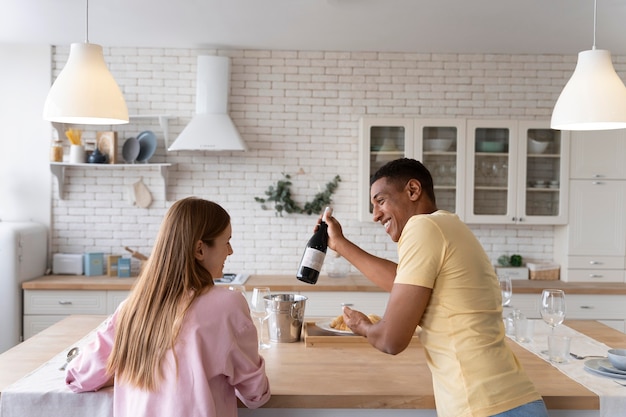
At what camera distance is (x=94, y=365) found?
1983mm

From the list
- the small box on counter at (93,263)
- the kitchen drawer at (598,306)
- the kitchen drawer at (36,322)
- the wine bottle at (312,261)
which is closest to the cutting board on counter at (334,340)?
the wine bottle at (312,261)

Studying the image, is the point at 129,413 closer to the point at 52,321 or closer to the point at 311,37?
the point at 52,321

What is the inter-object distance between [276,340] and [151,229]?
2858 millimetres

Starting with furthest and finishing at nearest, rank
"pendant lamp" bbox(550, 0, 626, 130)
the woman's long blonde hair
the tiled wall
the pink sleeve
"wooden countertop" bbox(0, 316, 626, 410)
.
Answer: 1. the tiled wall
2. "pendant lamp" bbox(550, 0, 626, 130)
3. "wooden countertop" bbox(0, 316, 626, 410)
4. the pink sleeve
5. the woman's long blonde hair

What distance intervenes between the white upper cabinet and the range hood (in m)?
2.62

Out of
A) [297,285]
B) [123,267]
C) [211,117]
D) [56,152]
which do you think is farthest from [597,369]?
[56,152]

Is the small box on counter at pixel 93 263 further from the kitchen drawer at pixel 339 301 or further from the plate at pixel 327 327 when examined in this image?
the plate at pixel 327 327

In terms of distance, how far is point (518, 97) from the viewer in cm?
529

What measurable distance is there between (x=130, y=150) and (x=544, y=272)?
3511mm

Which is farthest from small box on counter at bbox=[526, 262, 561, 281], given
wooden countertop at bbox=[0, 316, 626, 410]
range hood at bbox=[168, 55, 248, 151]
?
range hood at bbox=[168, 55, 248, 151]

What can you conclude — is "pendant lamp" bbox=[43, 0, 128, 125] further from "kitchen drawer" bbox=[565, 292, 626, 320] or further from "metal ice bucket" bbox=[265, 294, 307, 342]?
"kitchen drawer" bbox=[565, 292, 626, 320]

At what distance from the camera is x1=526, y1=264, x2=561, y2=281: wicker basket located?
5.16 metres

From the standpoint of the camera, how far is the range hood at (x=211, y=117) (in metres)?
4.89

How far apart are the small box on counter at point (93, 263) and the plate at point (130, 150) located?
0.80 metres
